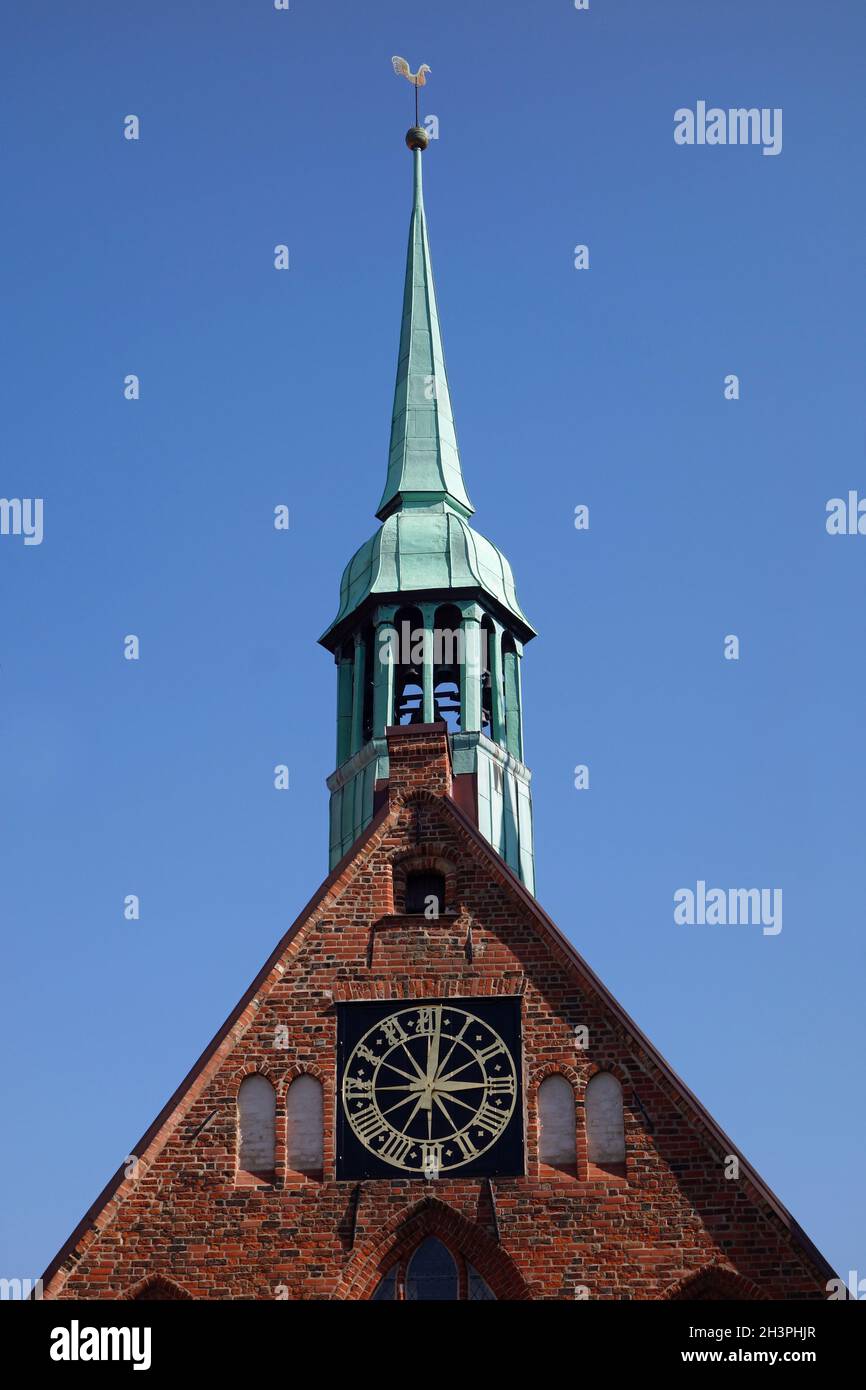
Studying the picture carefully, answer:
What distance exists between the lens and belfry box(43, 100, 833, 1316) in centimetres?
3000

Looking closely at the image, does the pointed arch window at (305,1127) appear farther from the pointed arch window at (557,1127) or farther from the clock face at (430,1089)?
the pointed arch window at (557,1127)

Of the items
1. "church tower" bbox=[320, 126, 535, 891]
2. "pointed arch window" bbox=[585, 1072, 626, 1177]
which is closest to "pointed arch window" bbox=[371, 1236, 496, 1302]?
"pointed arch window" bbox=[585, 1072, 626, 1177]

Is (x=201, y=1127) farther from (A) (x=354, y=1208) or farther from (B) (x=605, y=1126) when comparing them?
(B) (x=605, y=1126)

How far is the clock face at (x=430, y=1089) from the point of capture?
30.7 meters

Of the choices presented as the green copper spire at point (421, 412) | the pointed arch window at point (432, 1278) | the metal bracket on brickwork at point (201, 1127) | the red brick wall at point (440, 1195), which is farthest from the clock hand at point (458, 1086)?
the green copper spire at point (421, 412)

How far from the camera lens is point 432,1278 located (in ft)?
99.6

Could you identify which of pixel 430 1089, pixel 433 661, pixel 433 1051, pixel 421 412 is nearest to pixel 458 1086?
pixel 430 1089

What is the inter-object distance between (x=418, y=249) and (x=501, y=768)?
13.4m

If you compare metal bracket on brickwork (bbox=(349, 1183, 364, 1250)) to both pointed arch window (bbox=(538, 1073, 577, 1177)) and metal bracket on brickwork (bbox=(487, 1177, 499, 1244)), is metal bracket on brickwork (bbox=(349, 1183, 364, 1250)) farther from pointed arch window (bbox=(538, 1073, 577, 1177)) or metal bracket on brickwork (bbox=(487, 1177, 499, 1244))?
pointed arch window (bbox=(538, 1073, 577, 1177))

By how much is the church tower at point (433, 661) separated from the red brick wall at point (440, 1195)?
220 inches

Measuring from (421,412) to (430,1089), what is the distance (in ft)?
56.5

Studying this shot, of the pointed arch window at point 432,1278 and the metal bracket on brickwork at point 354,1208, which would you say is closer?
the pointed arch window at point 432,1278

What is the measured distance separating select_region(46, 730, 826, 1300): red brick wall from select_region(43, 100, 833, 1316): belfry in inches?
1.1
